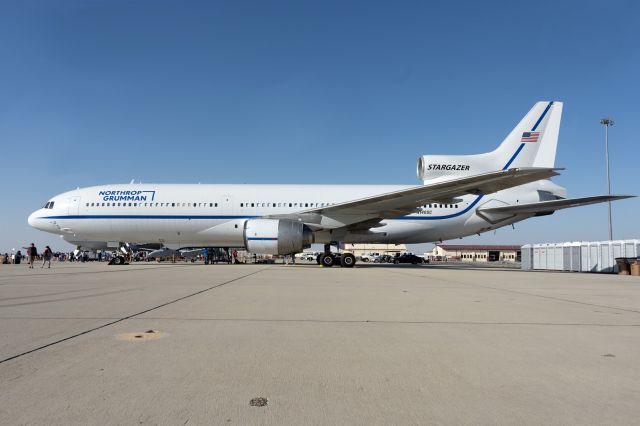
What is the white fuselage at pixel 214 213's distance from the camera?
19422mm

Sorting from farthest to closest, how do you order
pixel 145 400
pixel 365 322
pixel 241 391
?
pixel 365 322 < pixel 241 391 < pixel 145 400

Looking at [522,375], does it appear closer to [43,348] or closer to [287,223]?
[43,348]

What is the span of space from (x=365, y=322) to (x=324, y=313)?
748 millimetres

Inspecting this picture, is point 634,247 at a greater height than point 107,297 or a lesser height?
greater

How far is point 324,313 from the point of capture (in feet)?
17.4

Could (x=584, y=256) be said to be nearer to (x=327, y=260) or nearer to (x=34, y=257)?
(x=327, y=260)

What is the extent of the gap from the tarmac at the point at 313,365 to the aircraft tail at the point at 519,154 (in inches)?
584

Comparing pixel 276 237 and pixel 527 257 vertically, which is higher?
pixel 276 237

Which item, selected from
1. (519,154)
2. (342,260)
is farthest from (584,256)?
(342,260)

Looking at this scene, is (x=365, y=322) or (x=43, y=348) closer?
(x=43, y=348)

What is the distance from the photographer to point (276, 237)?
1647 cm

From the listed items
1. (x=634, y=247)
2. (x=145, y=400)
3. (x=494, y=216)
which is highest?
(x=494, y=216)

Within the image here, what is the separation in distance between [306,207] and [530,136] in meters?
11.2

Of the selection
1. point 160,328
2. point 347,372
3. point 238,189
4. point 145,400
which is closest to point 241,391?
point 145,400
